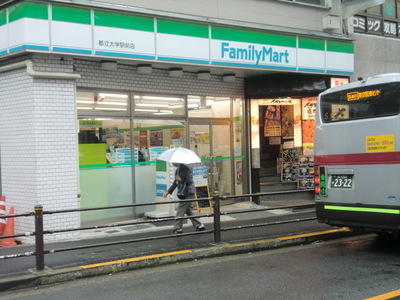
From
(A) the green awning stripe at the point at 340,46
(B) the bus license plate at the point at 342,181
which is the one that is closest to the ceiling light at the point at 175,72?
(A) the green awning stripe at the point at 340,46

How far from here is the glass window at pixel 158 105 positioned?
38.2 feet

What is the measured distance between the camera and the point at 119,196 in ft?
37.0

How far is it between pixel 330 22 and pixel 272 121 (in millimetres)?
3629

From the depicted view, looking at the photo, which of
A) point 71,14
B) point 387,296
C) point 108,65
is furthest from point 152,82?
point 387,296

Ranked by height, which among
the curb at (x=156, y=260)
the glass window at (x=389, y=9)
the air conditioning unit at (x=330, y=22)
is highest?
the glass window at (x=389, y=9)

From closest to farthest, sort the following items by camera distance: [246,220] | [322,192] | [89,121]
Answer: [322,192]
[89,121]
[246,220]

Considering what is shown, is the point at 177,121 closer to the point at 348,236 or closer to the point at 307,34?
the point at 307,34

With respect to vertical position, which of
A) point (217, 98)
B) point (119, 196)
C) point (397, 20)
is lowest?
point (119, 196)

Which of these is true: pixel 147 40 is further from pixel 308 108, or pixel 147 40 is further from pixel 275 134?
pixel 308 108

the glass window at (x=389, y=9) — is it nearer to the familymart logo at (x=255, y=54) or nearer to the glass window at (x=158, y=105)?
the familymart logo at (x=255, y=54)

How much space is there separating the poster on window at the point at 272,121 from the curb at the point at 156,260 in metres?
5.99

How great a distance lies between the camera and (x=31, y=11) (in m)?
8.88

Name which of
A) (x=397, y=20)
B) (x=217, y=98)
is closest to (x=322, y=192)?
(x=217, y=98)

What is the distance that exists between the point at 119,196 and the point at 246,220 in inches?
128
